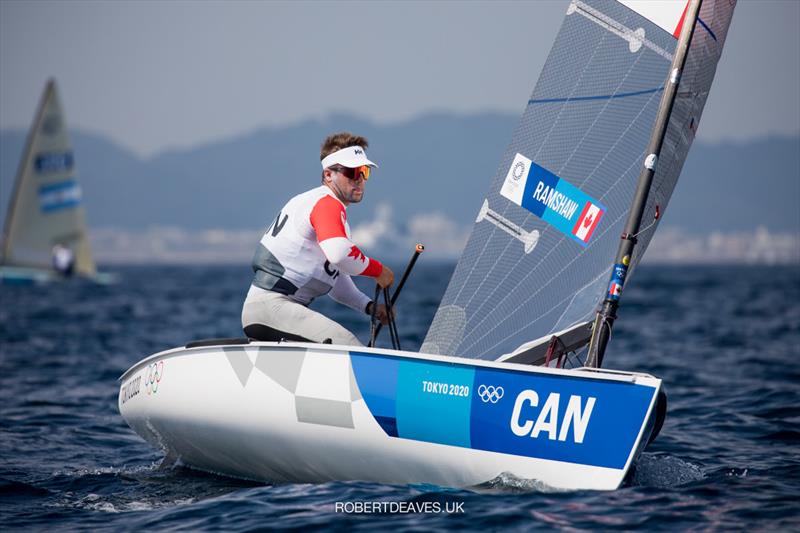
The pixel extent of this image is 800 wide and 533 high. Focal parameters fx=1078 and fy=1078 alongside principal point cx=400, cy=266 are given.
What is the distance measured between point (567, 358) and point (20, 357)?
27.4 ft

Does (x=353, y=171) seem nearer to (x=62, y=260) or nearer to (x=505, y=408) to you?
Result: (x=505, y=408)

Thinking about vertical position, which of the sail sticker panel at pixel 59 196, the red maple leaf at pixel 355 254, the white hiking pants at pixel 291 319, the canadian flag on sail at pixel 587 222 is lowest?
the white hiking pants at pixel 291 319

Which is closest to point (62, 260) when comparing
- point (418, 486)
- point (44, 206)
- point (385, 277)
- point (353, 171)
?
point (44, 206)

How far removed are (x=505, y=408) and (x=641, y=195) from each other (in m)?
1.35

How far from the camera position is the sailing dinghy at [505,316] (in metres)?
4.93

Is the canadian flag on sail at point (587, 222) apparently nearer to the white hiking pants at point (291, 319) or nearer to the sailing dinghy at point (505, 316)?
the sailing dinghy at point (505, 316)

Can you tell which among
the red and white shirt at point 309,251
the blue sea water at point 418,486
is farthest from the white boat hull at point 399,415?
the red and white shirt at point 309,251

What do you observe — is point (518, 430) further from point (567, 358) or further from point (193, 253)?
point (193, 253)

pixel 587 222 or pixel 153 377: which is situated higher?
pixel 587 222

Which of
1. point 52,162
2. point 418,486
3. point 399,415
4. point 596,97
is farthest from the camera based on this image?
point 52,162

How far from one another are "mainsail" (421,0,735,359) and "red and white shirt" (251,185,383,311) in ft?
2.37

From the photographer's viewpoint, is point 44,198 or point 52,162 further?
point 44,198

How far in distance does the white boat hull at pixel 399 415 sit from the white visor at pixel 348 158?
0.95 metres

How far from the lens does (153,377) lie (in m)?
5.89
